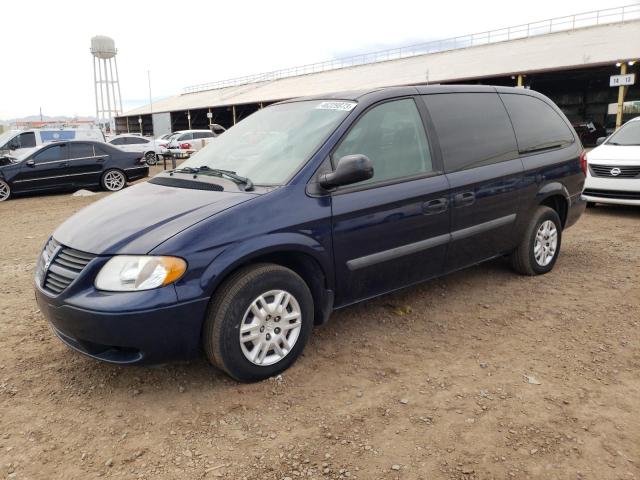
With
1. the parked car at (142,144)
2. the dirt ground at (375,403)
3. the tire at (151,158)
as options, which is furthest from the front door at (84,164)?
the dirt ground at (375,403)

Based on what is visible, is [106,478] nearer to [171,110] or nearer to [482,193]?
[482,193]

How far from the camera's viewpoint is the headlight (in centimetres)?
272

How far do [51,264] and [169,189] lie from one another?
0.89 metres

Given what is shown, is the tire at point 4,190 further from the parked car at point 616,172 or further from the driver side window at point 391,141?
the parked car at point 616,172

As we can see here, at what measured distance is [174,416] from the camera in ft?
9.30

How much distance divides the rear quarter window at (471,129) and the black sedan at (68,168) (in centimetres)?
1151

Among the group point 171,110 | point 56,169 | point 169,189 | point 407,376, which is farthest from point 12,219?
point 171,110

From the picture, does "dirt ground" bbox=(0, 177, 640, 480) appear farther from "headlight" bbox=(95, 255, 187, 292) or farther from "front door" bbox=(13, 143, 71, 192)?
"front door" bbox=(13, 143, 71, 192)

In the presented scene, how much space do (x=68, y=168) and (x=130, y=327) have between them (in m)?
11.9

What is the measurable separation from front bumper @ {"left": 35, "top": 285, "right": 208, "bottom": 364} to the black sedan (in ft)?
37.2

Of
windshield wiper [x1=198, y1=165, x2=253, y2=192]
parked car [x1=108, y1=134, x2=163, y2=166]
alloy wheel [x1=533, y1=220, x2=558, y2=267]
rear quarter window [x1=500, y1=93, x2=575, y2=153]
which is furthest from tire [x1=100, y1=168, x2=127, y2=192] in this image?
alloy wheel [x1=533, y1=220, x2=558, y2=267]

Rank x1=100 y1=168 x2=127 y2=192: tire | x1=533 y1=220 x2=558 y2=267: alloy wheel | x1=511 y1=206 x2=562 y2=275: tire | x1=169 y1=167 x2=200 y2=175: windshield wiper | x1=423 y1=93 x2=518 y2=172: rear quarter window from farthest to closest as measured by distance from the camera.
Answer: x1=100 y1=168 x2=127 y2=192: tire, x1=533 y1=220 x2=558 y2=267: alloy wheel, x1=511 y1=206 x2=562 y2=275: tire, x1=423 y1=93 x2=518 y2=172: rear quarter window, x1=169 y1=167 x2=200 y2=175: windshield wiper

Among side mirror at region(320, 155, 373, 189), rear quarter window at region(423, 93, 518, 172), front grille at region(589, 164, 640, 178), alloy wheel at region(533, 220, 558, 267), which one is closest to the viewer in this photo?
side mirror at region(320, 155, 373, 189)

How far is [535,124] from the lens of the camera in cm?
478
